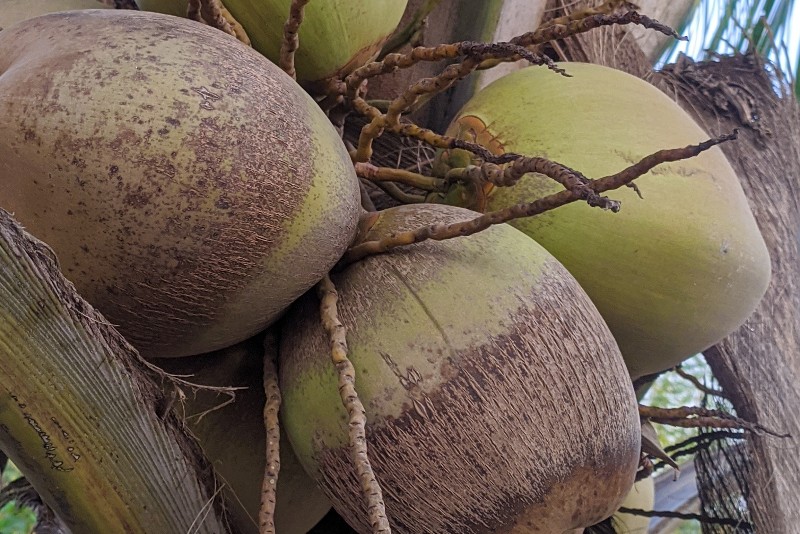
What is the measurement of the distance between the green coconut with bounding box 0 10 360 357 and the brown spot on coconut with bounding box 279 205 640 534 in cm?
9

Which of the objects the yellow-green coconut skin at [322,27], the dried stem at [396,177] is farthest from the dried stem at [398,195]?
the yellow-green coconut skin at [322,27]

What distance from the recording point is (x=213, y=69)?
67 centimetres

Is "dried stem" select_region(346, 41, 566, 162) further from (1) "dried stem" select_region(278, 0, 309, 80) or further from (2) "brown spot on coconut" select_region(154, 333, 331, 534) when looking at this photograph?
(2) "brown spot on coconut" select_region(154, 333, 331, 534)

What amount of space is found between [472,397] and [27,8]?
75 cm

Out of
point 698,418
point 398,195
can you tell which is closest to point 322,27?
point 398,195

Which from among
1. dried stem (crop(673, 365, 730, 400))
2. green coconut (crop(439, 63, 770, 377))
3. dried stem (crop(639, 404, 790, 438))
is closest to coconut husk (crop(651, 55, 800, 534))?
dried stem (crop(673, 365, 730, 400))

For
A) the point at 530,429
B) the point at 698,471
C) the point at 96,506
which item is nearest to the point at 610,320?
the point at 530,429

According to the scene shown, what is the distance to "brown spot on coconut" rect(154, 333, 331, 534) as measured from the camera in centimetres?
87

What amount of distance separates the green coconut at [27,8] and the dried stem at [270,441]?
0.52 meters

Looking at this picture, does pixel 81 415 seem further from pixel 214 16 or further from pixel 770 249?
pixel 770 249

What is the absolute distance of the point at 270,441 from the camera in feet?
2.31

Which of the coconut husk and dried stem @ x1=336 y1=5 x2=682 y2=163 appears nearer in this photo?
dried stem @ x1=336 y1=5 x2=682 y2=163

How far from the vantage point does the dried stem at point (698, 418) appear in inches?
39.6

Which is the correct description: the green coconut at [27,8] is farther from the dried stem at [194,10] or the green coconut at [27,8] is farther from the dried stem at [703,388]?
the dried stem at [703,388]
